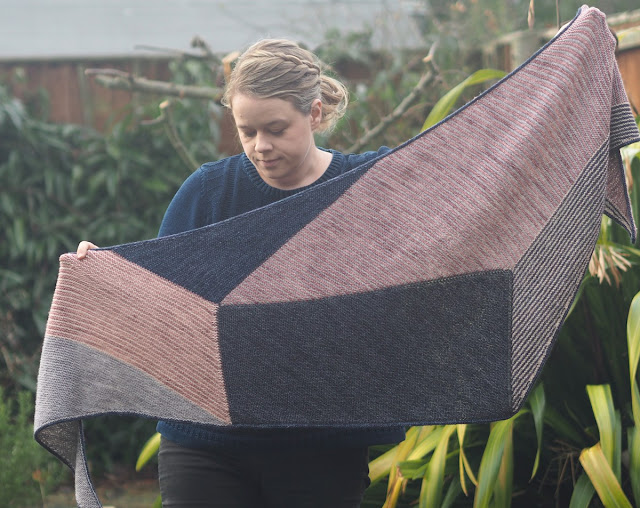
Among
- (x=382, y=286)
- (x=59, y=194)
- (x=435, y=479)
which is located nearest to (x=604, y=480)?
(x=435, y=479)

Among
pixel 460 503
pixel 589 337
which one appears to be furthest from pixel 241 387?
pixel 589 337

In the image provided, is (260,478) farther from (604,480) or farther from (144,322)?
(604,480)

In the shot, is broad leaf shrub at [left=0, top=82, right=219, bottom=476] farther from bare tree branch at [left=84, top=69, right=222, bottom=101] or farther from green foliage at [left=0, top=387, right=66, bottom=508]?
green foliage at [left=0, top=387, right=66, bottom=508]

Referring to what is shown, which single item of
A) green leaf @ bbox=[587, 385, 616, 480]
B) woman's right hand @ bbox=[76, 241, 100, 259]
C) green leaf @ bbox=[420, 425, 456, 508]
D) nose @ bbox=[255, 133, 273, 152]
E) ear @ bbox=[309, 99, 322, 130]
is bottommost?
green leaf @ bbox=[420, 425, 456, 508]

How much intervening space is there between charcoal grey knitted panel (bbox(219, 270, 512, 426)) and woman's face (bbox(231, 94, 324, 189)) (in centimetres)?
31

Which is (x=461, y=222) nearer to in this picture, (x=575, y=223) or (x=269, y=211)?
(x=575, y=223)

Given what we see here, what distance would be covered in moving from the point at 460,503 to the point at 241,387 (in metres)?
1.08

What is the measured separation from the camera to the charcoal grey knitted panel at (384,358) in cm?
171

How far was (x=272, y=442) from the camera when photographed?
1.76 meters

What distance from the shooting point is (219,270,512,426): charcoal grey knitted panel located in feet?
5.62

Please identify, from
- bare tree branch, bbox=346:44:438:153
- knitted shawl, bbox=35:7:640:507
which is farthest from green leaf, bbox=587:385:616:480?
bare tree branch, bbox=346:44:438:153

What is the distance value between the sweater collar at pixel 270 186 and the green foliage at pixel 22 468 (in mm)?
1877

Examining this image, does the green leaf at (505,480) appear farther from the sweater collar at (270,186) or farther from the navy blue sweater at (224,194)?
the sweater collar at (270,186)

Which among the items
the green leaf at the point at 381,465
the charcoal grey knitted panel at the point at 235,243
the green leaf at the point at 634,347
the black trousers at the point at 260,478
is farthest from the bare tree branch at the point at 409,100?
the black trousers at the point at 260,478
